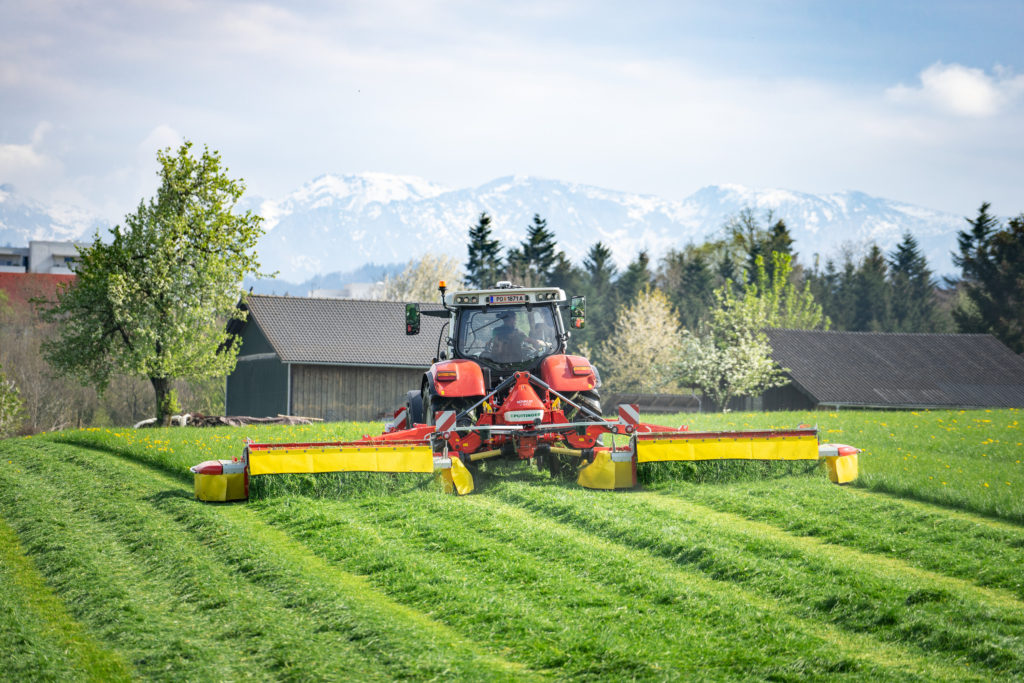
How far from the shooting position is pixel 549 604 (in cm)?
755

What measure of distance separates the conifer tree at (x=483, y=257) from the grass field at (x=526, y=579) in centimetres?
5447

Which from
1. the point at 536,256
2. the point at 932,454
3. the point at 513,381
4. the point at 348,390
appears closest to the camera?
the point at 513,381

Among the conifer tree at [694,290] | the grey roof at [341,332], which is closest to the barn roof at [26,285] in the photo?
the grey roof at [341,332]

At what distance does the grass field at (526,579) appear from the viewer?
21.3 ft

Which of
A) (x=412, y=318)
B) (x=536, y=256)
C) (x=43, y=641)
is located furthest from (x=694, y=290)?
(x=43, y=641)

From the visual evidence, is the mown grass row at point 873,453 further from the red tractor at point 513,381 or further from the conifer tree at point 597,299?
the conifer tree at point 597,299

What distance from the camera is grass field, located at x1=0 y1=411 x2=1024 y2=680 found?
650cm

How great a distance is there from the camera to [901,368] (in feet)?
165

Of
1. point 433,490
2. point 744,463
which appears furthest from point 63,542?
point 744,463

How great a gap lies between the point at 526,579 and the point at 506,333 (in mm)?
6569

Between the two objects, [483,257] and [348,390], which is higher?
[483,257]

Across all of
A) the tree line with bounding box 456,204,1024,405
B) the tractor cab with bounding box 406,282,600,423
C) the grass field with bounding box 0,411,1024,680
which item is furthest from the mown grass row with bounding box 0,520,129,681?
the tree line with bounding box 456,204,1024,405

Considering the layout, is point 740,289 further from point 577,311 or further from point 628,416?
A: point 628,416

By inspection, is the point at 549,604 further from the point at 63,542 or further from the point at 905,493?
the point at 905,493
